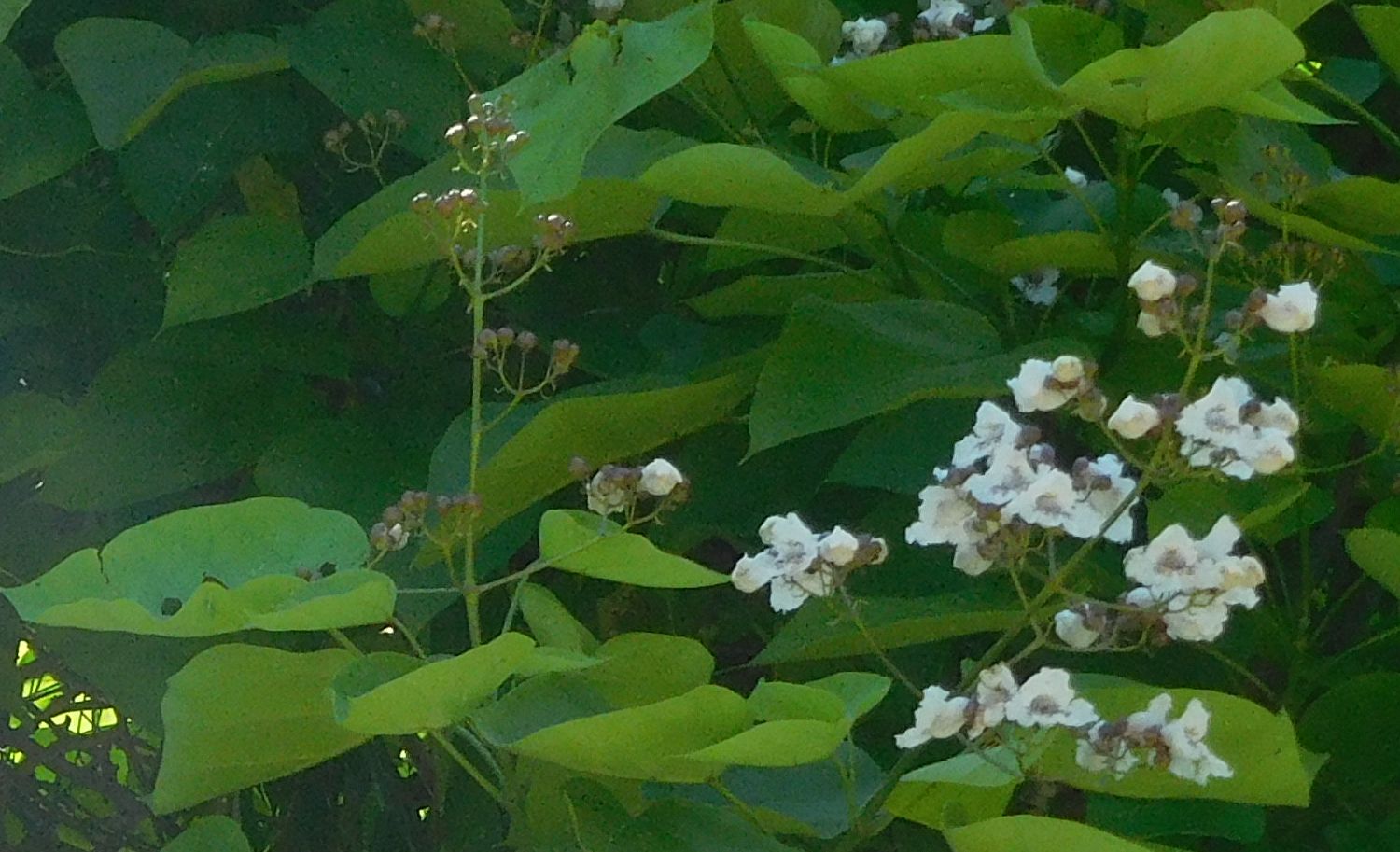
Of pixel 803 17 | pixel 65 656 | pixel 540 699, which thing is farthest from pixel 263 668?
pixel 803 17

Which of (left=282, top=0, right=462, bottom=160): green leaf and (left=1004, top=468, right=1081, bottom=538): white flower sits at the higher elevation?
(left=282, top=0, right=462, bottom=160): green leaf

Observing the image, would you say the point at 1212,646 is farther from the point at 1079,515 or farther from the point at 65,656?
the point at 65,656

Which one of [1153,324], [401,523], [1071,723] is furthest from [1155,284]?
[401,523]

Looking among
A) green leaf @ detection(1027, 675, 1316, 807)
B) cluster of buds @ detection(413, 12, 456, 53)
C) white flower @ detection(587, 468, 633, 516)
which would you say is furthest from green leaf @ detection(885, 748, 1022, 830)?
cluster of buds @ detection(413, 12, 456, 53)

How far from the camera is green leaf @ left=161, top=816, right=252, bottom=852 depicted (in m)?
0.52

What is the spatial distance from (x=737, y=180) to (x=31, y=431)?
0.32 meters

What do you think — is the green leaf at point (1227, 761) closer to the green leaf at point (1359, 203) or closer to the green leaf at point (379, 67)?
the green leaf at point (1359, 203)

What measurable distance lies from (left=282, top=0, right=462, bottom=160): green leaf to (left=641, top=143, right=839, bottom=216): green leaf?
168mm

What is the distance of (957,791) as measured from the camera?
437mm

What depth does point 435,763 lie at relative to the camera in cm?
67

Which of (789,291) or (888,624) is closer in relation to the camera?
(888,624)

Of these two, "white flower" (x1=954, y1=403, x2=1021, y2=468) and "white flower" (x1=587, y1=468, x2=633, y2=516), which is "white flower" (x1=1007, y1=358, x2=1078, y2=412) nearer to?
"white flower" (x1=954, y1=403, x2=1021, y2=468)

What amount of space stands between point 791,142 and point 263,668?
300 mm

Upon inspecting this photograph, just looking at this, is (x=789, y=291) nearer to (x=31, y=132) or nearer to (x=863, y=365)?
(x=863, y=365)
